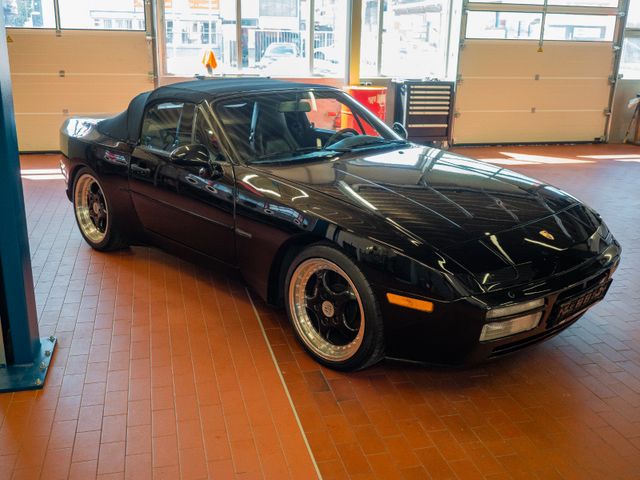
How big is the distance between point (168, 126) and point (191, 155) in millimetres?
692

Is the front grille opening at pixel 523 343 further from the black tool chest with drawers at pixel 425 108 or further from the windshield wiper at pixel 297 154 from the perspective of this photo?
the black tool chest with drawers at pixel 425 108

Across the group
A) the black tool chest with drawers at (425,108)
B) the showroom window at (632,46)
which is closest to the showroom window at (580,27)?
the showroom window at (632,46)

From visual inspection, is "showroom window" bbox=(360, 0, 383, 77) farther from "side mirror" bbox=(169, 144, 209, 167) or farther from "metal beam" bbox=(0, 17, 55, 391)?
"metal beam" bbox=(0, 17, 55, 391)

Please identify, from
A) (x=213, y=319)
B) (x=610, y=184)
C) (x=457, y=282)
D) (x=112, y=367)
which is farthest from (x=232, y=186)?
(x=610, y=184)

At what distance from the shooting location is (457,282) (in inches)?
116

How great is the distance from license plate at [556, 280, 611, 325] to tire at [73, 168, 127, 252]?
3.52m

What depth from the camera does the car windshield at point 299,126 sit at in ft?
13.6

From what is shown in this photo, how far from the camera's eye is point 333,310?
3420 mm

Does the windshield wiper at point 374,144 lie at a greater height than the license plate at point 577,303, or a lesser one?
greater

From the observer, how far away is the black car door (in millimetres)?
3996

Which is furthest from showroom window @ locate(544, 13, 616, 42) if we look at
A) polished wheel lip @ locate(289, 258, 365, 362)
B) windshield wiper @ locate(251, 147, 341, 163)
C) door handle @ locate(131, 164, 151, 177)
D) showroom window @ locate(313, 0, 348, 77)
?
polished wheel lip @ locate(289, 258, 365, 362)

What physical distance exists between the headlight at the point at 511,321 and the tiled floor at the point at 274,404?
1.44 feet

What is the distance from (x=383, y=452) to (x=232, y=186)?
1.86 metres

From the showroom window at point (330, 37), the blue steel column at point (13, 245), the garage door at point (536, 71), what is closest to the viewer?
the blue steel column at point (13, 245)
